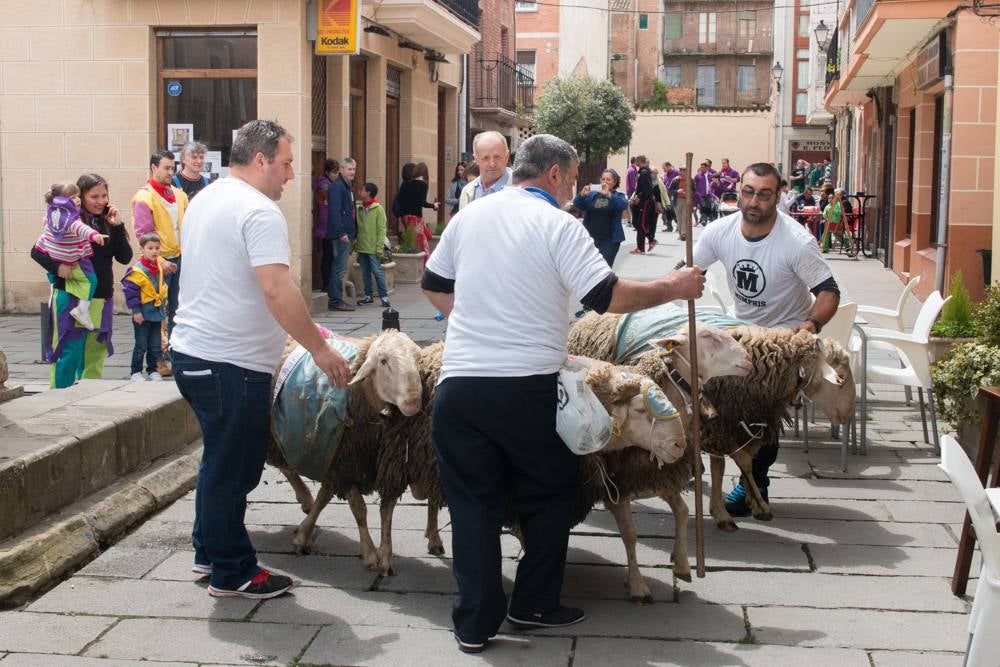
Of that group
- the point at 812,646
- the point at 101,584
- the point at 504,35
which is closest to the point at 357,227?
the point at 101,584

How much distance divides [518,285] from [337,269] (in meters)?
11.0

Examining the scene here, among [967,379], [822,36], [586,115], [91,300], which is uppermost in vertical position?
[822,36]

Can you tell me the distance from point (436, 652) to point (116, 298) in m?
11.3

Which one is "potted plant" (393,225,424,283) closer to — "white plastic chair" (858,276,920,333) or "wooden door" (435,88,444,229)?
"wooden door" (435,88,444,229)

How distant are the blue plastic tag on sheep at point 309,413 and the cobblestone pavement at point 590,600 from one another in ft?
1.65

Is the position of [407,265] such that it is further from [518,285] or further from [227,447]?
[518,285]

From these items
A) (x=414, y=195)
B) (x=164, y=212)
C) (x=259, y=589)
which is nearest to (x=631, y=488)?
(x=259, y=589)

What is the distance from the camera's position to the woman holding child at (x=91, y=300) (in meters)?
8.99

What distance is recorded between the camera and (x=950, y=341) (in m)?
8.90

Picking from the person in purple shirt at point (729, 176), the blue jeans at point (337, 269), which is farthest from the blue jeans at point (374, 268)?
the person in purple shirt at point (729, 176)

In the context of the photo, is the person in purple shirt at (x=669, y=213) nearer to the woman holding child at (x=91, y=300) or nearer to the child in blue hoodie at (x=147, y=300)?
the child in blue hoodie at (x=147, y=300)

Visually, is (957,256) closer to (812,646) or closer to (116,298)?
(116,298)

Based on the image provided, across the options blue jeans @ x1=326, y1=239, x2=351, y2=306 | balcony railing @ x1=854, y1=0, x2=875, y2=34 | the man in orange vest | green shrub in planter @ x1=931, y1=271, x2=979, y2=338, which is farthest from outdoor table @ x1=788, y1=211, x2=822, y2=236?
the man in orange vest

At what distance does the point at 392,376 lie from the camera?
5324mm
